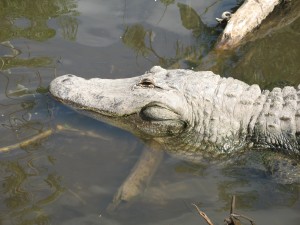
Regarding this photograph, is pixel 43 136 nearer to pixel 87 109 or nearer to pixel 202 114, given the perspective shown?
pixel 87 109

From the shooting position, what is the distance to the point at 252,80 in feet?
19.4

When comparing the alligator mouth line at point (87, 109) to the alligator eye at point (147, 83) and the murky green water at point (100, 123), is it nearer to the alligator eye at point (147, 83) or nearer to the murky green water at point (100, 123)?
the murky green water at point (100, 123)

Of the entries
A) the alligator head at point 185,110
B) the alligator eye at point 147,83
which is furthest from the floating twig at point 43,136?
the alligator eye at point 147,83

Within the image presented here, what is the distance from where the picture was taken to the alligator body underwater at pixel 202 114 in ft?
15.6

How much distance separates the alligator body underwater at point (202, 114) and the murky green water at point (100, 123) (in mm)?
215

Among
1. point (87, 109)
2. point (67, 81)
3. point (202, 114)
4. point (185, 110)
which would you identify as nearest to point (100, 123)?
point (87, 109)

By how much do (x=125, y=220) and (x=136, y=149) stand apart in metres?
1.01

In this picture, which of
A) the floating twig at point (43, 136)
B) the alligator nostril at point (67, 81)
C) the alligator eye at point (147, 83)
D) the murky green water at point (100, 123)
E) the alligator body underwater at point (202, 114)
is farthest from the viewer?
the alligator nostril at point (67, 81)

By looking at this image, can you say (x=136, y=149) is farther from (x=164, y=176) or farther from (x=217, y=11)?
(x=217, y=11)

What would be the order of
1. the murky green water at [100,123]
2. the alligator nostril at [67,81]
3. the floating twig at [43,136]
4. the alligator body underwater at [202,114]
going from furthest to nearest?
the alligator nostril at [67,81] → the alligator body underwater at [202,114] → the floating twig at [43,136] → the murky green water at [100,123]

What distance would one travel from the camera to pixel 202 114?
484cm

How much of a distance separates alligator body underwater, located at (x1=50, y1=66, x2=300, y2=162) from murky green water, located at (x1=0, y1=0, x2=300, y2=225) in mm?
215

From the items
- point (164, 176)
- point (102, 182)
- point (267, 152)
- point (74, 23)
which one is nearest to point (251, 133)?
point (267, 152)

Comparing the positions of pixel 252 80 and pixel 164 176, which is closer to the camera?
pixel 164 176
